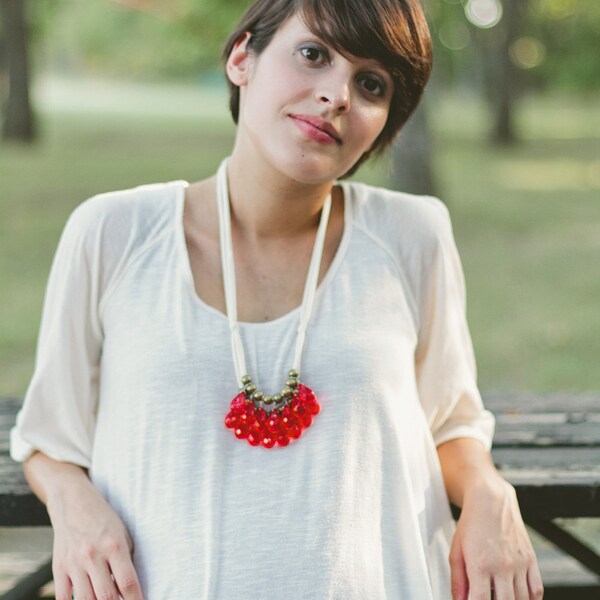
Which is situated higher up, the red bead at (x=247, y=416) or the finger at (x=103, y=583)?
the red bead at (x=247, y=416)

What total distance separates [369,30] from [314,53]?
0.11 meters

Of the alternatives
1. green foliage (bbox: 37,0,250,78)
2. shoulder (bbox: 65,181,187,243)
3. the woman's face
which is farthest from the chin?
green foliage (bbox: 37,0,250,78)

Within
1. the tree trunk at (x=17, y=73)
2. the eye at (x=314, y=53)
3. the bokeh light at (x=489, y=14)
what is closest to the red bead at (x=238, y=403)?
the eye at (x=314, y=53)

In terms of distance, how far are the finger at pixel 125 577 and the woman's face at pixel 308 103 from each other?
2.61ft

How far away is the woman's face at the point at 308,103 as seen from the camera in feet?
6.34

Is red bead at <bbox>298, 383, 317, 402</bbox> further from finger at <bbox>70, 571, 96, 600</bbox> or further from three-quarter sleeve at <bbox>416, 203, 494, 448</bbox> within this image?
finger at <bbox>70, 571, 96, 600</bbox>

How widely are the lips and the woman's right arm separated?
81cm

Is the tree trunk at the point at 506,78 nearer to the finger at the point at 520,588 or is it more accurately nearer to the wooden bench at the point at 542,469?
the wooden bench at the point at 542,469

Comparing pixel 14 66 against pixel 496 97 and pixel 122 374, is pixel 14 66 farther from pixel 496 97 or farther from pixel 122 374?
pixel 122 374

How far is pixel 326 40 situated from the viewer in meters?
1.93

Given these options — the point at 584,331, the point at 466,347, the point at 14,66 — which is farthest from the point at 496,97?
the point at 466,347

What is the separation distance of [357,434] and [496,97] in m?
22.8

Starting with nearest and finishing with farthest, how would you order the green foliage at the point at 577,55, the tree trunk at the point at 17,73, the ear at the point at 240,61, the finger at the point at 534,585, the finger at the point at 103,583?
the finger at the point at 103,583, the finger at the point at 534,585, the ear at the point at 240,61, the tree trunk at the point at 17,73, the green foliage at the point at 577,55

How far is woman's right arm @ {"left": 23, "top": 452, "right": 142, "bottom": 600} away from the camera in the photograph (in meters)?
1.87
